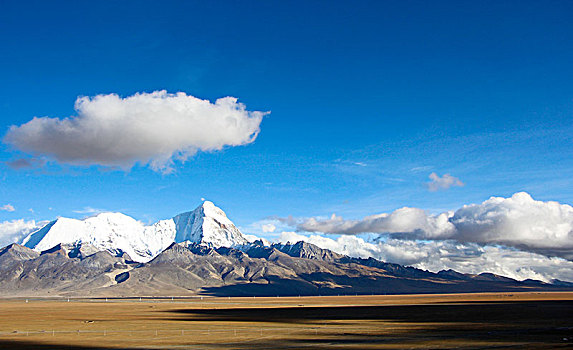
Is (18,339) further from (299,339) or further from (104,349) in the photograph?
(299,339)

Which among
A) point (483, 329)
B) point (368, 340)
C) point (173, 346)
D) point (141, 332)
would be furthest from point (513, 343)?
point (141, 332)

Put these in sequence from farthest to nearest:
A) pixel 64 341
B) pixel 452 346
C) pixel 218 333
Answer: pixel 218 333 → pixel 64 341 → pixel 452 346

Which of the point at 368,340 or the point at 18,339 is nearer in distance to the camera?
the point at 368,340

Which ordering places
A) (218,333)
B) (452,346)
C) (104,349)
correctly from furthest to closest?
(218,333), (104,349), (452,346)

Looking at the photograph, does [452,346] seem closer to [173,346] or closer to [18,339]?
[173,346]

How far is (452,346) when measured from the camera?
6475 cm

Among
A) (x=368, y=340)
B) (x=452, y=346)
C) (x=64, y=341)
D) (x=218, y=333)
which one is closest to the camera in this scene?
(x=452, y=346)

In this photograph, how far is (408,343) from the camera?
70.6 m

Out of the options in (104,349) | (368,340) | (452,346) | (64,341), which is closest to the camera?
(452,346)

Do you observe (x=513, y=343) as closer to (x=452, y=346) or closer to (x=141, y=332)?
(x=452, y=346)

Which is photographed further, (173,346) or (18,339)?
(18,339)

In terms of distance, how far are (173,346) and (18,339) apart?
109 feet

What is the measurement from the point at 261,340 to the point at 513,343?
35.2 m

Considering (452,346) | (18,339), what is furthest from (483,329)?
(18,339)
